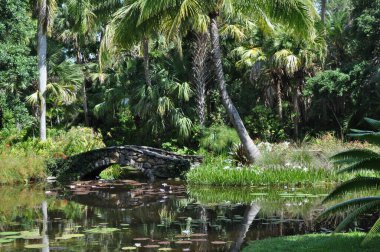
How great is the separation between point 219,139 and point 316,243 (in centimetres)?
1754

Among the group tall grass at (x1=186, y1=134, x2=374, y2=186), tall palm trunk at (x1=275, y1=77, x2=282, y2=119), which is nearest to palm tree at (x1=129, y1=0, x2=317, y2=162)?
tall grass at (x1=186, y1=134, x2=374, y2=186)

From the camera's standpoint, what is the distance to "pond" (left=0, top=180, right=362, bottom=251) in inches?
384

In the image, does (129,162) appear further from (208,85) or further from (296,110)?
(208,85)

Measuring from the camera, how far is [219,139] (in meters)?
26.2

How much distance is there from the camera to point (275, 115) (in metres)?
28.1

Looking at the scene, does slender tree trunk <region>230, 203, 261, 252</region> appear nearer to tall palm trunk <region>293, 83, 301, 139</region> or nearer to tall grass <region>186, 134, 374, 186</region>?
tall grass <region>186, 134, 374, 186</region>

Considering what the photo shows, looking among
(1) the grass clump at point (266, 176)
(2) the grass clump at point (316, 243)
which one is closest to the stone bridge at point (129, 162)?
(1) the grass clump at point (266, 176)

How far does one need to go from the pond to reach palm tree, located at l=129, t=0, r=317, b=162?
12.2ft

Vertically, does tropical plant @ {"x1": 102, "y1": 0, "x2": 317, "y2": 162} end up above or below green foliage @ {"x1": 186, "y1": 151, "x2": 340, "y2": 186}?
above

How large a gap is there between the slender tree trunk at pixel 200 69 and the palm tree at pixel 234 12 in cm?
611

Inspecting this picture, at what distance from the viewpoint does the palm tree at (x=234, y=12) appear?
1809 centimetres

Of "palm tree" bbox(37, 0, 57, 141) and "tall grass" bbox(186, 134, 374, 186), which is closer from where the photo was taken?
"tall grass" bbox(186, 134, 374, 186)

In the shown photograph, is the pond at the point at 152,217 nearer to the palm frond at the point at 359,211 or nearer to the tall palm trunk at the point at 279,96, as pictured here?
the palm frond at the point at 359,211

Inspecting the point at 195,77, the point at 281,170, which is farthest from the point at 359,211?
the point at 195,77
